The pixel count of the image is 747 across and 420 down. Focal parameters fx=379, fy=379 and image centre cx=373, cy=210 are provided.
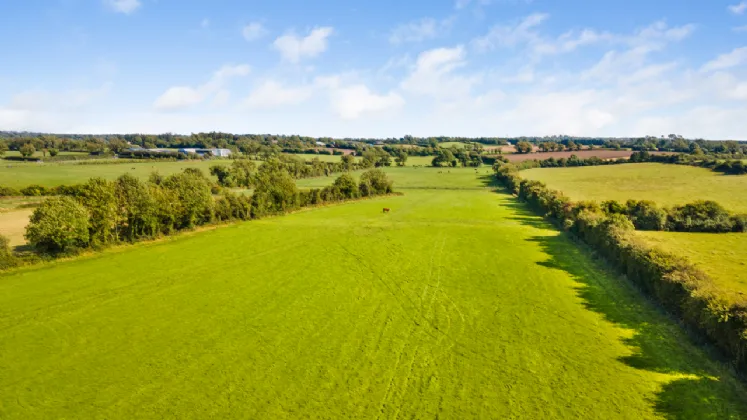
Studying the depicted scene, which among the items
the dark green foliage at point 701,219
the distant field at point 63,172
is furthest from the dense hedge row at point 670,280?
the distant field at point 63,172

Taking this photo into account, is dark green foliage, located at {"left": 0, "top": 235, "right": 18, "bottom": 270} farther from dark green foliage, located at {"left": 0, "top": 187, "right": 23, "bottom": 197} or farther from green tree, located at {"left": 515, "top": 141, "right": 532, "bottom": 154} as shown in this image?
green tree, located at {"left": 515, "top": 141, "right": 532, "bottom": 154}

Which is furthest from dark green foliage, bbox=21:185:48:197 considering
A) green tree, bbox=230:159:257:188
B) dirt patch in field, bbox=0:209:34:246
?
green tree, bbox=230:159:257:188

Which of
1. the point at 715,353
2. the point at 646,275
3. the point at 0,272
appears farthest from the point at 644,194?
the point at 0,272

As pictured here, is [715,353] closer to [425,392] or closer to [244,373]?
[425,392]

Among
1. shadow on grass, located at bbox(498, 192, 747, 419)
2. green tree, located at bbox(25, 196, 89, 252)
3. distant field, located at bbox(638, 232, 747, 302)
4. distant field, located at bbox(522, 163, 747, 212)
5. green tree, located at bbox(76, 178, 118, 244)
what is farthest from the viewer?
distant field, located at bbox(522, 163, 747, 212)

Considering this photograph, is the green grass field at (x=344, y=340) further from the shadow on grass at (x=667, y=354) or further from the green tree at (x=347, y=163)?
the green tree at (x=347, y=163)

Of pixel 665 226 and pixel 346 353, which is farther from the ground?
pixel 665 226

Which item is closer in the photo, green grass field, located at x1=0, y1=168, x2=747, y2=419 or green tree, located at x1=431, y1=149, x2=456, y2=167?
green grass field, located at x1=0, y1=168, x2=747, y2=419
